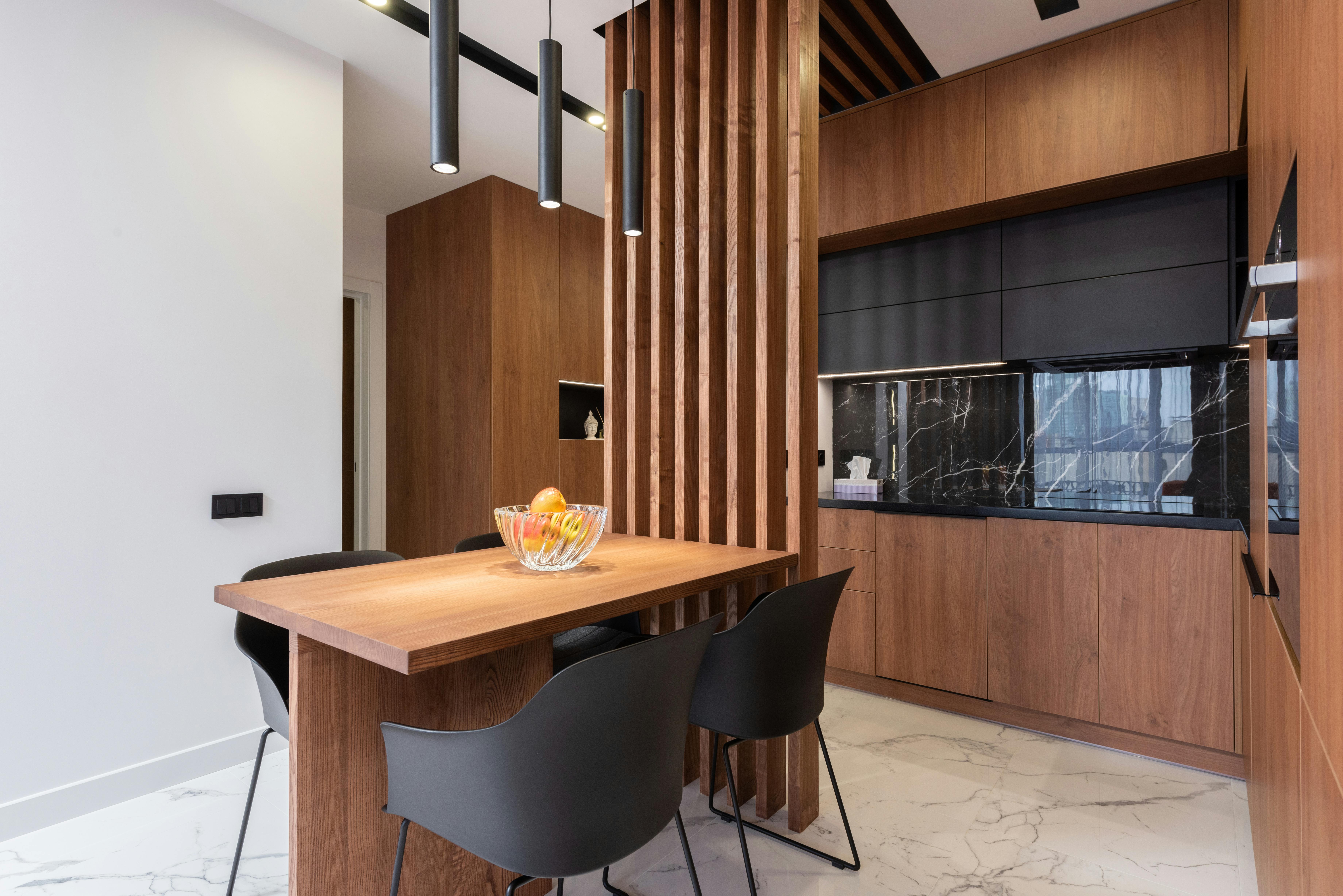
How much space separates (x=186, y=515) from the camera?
2344 mm

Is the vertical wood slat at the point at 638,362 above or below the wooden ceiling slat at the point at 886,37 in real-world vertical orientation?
below

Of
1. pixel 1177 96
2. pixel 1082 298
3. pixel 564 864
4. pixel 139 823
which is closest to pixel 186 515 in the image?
pixel 139 823

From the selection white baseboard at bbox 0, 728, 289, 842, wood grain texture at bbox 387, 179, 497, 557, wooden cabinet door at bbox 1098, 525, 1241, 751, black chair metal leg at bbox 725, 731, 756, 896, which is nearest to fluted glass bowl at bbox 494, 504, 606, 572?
black chair metal leg at bbox 725, 731, 756, 896

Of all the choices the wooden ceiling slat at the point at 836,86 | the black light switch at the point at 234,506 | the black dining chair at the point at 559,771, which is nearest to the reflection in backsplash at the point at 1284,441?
the black dining chair at the point at 559,771

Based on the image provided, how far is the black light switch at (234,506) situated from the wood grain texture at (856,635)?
2346 millimetres

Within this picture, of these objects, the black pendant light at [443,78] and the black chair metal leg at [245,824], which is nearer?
the black pendant light at [443,78]

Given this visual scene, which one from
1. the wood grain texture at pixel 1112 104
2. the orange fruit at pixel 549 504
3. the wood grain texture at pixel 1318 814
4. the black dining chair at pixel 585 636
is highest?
the wood grain texture at pixel 1112 104

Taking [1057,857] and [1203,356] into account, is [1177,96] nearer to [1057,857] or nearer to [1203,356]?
Answer: [1203,356]

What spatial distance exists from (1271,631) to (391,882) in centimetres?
171

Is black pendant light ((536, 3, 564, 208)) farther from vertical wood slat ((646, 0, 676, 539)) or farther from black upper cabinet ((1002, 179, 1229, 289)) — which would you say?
black upper cabinet ((1002, 179, 1229, 289))

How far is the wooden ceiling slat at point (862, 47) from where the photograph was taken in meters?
2.46

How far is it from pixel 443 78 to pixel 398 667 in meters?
1.14

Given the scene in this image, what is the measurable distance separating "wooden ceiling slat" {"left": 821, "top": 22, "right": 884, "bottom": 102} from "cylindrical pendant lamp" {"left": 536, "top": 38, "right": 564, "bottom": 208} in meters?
1.49

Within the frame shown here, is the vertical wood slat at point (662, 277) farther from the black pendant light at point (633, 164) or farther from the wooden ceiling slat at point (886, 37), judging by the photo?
the wooden ceiling slat at point (886, 37)
